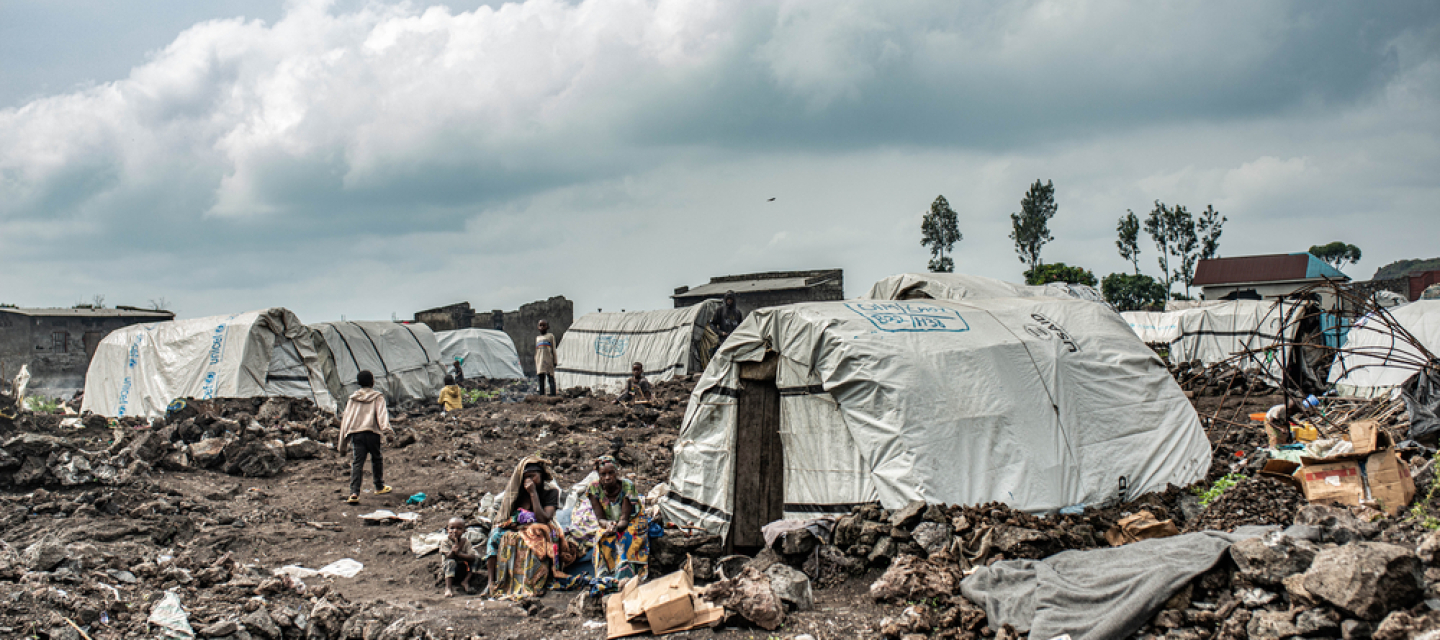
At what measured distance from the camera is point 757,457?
20.5ft

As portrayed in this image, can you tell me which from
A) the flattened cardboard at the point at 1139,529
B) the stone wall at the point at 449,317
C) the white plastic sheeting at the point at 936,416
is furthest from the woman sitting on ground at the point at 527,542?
the stone wall at the point at 449,317

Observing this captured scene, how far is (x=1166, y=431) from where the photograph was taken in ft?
22.5

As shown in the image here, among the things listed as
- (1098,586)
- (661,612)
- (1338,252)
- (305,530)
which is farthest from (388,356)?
(1338,252)

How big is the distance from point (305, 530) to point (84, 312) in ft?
74.8

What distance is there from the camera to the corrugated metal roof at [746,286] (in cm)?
2744

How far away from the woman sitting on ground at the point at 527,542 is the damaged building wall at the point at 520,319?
20.7 metres

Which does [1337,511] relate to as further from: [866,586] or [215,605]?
[215,605]

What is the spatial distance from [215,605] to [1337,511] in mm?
6856

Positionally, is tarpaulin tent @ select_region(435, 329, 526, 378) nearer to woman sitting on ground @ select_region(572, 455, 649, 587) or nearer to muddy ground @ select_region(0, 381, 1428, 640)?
muddy ground @ select_region(0, 381, 1428, 640)

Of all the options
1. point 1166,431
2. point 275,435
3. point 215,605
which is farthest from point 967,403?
point 275,435

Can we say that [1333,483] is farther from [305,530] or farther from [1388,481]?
A: [305,530]

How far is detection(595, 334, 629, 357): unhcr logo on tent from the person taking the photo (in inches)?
754

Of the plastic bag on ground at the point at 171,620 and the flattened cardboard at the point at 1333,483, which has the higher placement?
the flattened cardboard at the point at 1333,483

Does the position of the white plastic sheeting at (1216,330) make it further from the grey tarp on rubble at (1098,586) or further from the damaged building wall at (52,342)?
the damaged building wall at (52,342)
